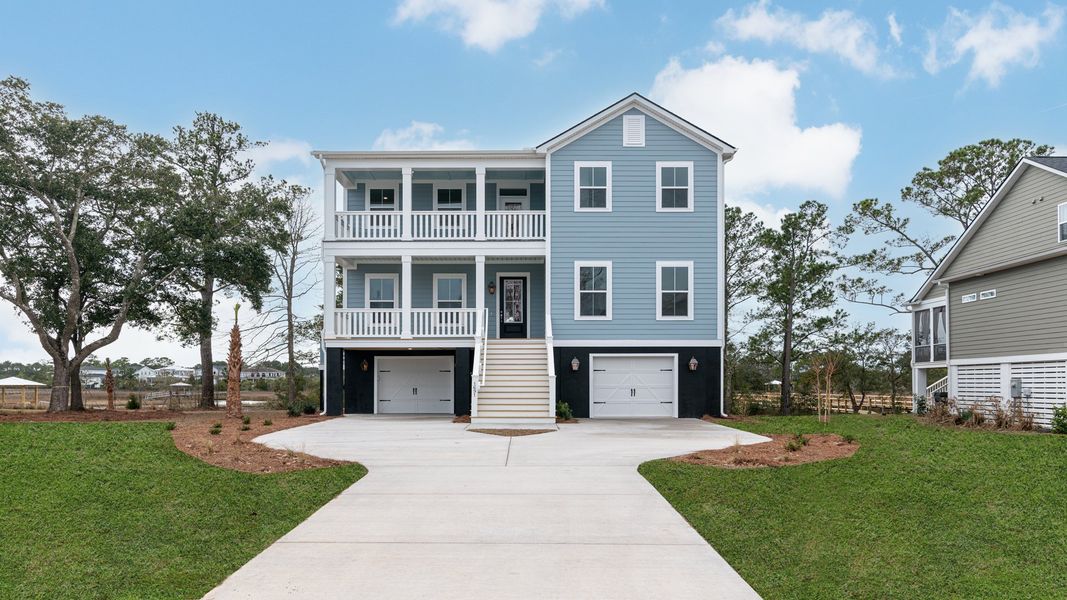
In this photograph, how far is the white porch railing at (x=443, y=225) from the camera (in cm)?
2067

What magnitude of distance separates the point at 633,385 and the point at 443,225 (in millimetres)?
6996

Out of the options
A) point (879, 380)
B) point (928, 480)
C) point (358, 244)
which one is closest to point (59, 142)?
point (358, 244)

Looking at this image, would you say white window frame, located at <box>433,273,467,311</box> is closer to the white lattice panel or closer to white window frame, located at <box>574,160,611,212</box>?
white window frame, located at <box>574,160,611,212</box>

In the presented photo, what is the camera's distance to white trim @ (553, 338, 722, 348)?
67.1 ft

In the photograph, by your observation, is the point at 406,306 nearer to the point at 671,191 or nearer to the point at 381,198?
the point at 381,198

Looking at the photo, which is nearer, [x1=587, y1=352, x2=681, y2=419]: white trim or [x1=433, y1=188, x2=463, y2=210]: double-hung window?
[x1=587, y1=352, x2=681, y2=419]: white trim

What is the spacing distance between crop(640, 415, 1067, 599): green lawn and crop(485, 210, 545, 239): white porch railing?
10981mm

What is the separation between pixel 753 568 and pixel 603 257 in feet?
A: 49.3

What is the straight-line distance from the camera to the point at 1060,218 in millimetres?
17703

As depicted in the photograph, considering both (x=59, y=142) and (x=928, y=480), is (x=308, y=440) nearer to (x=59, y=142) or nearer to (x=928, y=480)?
(x=928, y=480)

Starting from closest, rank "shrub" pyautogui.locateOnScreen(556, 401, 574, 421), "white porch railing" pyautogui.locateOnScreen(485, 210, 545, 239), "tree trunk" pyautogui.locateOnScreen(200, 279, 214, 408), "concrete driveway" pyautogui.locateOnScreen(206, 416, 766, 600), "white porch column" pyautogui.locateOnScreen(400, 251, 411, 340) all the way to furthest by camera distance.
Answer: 1. "concrete driveway" pyautogui.locateOnScreen(206, 416, 766, 600)
2. "shrub" pyautogui.locateOnScreen(556, 401, 574, 421)
3. "white porch column" pyautogui.locateOnScreen(400, 251, 411, 340)
4. "white porch railing" pyautogui.locateOnScreen(485, 210, 545, 239)
5. "tree trunk" pyautogui.locateOnScreen(200, 279, 214, 408)

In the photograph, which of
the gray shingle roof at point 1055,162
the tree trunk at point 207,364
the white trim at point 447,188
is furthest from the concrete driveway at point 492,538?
the tree trunk at point 207,364

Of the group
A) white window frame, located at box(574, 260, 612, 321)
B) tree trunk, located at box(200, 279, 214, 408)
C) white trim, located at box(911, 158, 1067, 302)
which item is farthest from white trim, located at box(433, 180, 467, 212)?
white trim, located at box(911, 158, 1067, 302)

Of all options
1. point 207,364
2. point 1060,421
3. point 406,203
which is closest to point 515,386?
point 406,203
